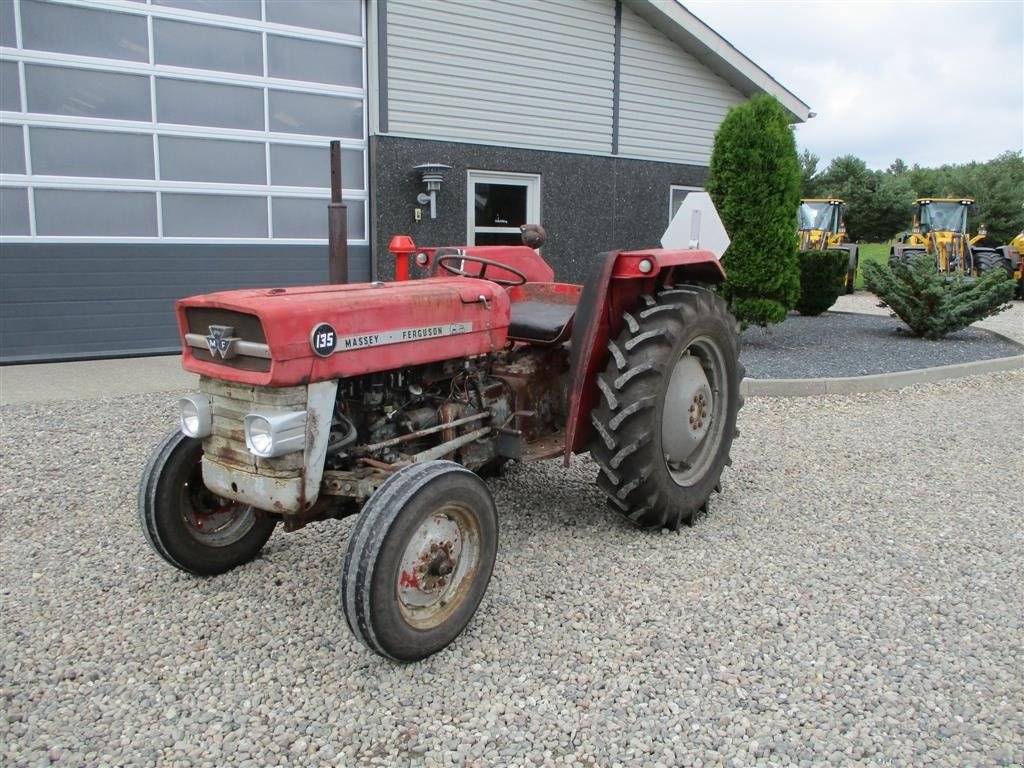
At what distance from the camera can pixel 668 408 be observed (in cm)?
380

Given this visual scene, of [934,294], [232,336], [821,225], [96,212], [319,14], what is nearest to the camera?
[232,336]

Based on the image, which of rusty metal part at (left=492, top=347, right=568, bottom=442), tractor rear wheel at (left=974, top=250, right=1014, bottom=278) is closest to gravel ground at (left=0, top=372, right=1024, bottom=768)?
rusty metal part at (left=492, top=347, right=568, bottom=442)

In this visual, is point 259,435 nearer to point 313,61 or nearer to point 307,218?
point 307,218

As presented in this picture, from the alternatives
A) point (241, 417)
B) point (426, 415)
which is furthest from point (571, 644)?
point (241, 417)

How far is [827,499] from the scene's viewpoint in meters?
4.32

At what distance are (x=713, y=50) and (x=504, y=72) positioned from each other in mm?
3019

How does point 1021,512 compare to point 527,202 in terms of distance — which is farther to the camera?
point 527,202

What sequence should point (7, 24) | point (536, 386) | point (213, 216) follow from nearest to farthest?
point (536, 386) < point (7, 24) < point (213, 216)

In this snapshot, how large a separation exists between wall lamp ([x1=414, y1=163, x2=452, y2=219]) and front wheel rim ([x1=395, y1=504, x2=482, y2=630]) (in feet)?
22.4

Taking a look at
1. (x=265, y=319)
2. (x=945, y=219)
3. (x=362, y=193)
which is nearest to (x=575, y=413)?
(x=265, y=319)

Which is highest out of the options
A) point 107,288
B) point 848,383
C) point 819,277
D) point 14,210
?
point 14,210

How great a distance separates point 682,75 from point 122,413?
8.66 metres

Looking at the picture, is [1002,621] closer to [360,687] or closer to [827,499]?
[827,499]

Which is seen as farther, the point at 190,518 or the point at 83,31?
the point at 83,31
